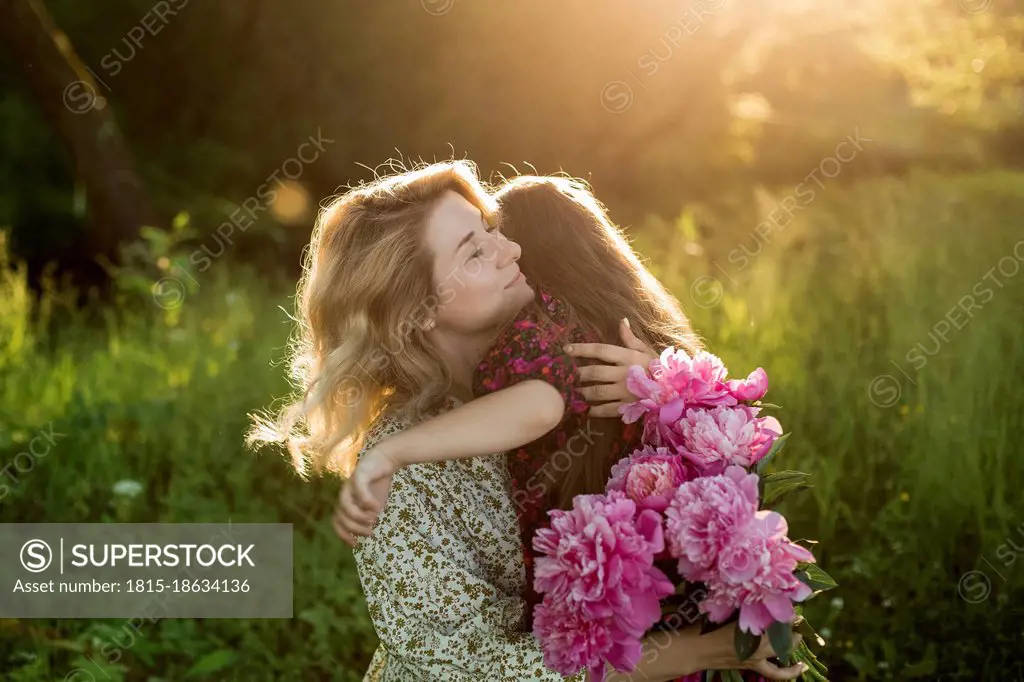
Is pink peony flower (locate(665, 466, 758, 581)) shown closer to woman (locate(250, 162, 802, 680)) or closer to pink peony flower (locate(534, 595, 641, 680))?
pink peony flower (locate(534, 595, 641, 680))

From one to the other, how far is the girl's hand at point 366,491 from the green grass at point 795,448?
205 cm

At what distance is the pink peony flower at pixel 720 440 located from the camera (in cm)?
202

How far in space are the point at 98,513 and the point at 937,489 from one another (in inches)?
130

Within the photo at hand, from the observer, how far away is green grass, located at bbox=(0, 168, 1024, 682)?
143 inches

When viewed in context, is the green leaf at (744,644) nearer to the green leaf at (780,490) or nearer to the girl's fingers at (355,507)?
the green leaf at (780,490)

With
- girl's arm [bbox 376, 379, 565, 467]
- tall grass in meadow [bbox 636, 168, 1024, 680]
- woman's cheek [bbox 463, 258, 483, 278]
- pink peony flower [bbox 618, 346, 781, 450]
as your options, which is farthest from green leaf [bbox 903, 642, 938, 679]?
woman's cheek [bbox 463, 258, 483, 278]

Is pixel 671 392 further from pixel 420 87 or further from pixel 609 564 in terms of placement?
pixel 420 87

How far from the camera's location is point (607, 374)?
7.20 feet

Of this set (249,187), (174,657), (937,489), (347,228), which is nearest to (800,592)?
(347,228)

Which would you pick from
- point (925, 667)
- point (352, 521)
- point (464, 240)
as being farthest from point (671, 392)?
point (925, 667)

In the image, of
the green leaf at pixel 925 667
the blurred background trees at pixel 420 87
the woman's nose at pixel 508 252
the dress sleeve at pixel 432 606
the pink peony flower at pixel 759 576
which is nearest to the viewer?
the pink peony flower at pixel 759 576

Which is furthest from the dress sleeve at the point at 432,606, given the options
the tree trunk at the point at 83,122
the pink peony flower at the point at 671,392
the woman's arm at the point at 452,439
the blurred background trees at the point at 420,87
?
the tree trunk at the point at 83,122

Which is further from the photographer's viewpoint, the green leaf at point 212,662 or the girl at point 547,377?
the green leaf at point 212,662

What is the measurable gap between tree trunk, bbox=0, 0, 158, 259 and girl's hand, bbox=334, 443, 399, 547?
6140 millimetres
